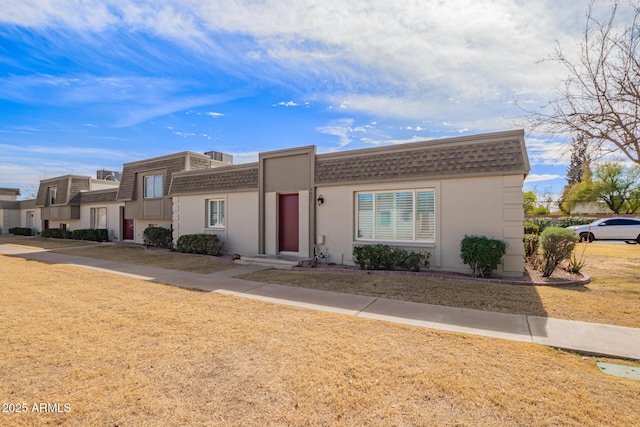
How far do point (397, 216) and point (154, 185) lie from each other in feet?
48.5

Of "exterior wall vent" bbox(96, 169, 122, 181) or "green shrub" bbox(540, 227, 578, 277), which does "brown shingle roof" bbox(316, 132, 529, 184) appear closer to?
"green shrub" bbox(540, 227, 578, 277)

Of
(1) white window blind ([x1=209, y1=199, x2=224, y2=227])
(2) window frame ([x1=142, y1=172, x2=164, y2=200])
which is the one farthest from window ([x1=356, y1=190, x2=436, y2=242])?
(2) window frame ([x1=142, y1=172, x2=164, y2=200])

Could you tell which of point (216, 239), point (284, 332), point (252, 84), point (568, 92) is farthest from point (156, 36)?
point (568, 92)

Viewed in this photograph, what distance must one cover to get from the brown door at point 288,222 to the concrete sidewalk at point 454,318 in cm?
377

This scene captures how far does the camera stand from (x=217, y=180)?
14.1 m

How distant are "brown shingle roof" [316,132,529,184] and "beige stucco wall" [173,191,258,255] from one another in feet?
11.7

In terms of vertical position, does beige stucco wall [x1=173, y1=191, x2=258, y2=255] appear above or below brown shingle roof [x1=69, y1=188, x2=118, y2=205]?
below

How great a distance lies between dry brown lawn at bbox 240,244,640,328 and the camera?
5.89 metres

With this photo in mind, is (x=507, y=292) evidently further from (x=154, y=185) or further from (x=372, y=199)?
(x=154, y=185)

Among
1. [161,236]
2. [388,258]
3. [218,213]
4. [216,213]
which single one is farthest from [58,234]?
[388,258]

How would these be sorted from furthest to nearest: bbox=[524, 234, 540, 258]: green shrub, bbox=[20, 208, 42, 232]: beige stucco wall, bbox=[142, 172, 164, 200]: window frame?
bbox=[20, 208, 42, 232]: beige stucco wall, bbox=[142, 172, 164, 200]: window frame, bbox=[524, 234, 540, 258]: green shrub

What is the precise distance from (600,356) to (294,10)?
10028 millimetres

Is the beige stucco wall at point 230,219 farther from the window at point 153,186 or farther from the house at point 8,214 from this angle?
the house at point 8,214

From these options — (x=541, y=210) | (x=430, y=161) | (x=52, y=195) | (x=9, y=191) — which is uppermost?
(x=9, y=191)
